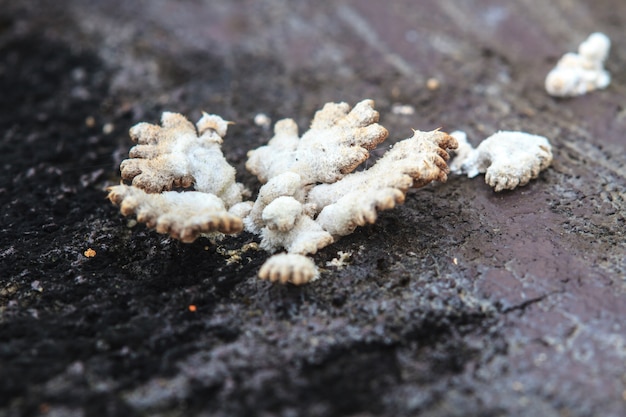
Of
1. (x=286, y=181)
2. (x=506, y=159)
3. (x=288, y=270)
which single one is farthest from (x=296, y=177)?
(x=506, y=159)

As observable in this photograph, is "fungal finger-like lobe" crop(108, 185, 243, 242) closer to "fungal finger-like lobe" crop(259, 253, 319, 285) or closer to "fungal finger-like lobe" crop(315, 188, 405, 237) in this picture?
"fungal finger-like lobe" crop(259, 253, 319, 285)

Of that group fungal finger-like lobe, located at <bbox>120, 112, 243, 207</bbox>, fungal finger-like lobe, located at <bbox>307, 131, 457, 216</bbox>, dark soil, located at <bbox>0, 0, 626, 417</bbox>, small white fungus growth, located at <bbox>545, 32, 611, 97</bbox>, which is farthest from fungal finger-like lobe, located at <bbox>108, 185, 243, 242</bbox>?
small white fungus growth, located at <bbox>545, 32, 611, 97</bbox>

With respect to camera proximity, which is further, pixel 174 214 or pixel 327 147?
pixel 327 147

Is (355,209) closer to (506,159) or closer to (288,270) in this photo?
(288,270)

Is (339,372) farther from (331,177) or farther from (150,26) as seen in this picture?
(150,26)

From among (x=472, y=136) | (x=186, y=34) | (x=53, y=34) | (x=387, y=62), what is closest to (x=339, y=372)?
(x=472, y=136)

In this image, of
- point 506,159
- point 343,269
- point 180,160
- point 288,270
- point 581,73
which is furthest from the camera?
point 581,73

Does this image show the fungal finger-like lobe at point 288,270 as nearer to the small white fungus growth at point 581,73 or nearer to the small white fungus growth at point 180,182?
→ the small white fungus growth at point 180,182
